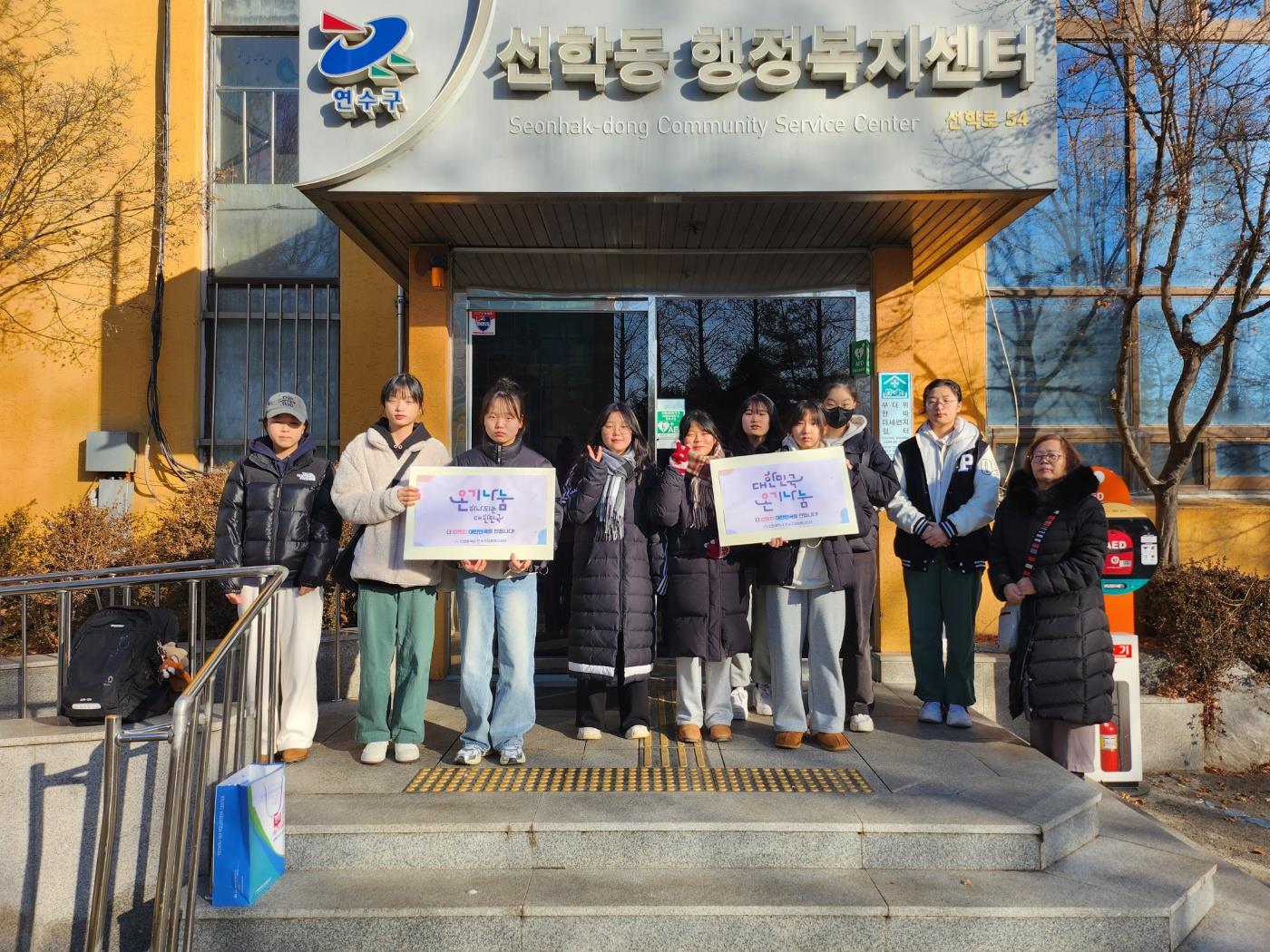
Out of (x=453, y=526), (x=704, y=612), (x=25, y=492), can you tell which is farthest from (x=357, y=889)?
(x=25, y=492)

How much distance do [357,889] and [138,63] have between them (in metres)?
8.60

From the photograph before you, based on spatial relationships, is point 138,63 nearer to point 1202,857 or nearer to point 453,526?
point 453,526

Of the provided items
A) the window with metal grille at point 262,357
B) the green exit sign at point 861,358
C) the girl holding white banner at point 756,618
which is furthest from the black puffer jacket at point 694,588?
the window with metal grille at point 262,357

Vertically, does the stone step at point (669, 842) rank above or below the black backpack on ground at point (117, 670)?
below

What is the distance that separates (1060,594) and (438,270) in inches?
188

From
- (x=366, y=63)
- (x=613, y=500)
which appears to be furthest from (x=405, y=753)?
(x=366, y=63)

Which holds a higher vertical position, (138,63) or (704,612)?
(138,63)

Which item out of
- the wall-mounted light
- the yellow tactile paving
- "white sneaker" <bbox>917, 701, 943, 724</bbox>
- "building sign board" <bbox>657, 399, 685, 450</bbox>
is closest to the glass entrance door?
"building sign board" <bbox>657, 399, 685, 450</bbox>

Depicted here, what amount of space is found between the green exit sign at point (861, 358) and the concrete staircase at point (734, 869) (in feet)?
10.9

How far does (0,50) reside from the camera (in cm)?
869

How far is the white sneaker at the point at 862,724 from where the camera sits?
5453 mm

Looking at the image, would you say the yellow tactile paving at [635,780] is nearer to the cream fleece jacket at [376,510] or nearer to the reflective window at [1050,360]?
the cream fleece jacket at [376,510]

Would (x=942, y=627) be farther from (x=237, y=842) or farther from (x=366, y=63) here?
(x=366, y=63)

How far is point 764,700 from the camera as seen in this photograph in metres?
5.95
